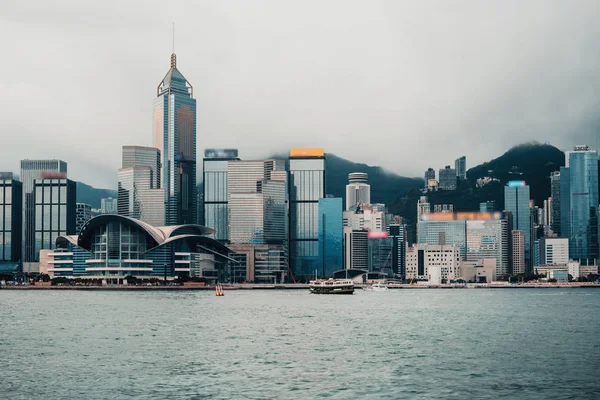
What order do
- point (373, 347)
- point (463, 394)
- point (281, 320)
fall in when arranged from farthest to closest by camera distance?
point (281, 320)
point (373, 347)
point (463, 394)

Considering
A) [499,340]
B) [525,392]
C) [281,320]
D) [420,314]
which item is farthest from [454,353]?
[420,314]

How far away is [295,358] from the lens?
2235 inches

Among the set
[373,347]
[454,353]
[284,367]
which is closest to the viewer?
[284,367]

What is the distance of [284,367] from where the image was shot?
52.3 m

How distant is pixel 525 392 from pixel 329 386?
32.9 ft

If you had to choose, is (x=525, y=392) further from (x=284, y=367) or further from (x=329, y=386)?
(x=284, y=367)

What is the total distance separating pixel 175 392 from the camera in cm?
4331

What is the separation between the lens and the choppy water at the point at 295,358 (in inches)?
1747

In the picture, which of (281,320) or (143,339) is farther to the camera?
(281,320)

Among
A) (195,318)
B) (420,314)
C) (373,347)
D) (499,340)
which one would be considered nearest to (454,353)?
(373,347)

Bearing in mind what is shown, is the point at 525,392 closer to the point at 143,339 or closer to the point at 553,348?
the point at 553,348

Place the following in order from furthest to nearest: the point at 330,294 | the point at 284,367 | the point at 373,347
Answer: the point at 330,294 < the point at 373,347 < the point at 284,367

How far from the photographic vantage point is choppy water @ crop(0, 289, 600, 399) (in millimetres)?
44375

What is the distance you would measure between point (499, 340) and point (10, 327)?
45.2m
